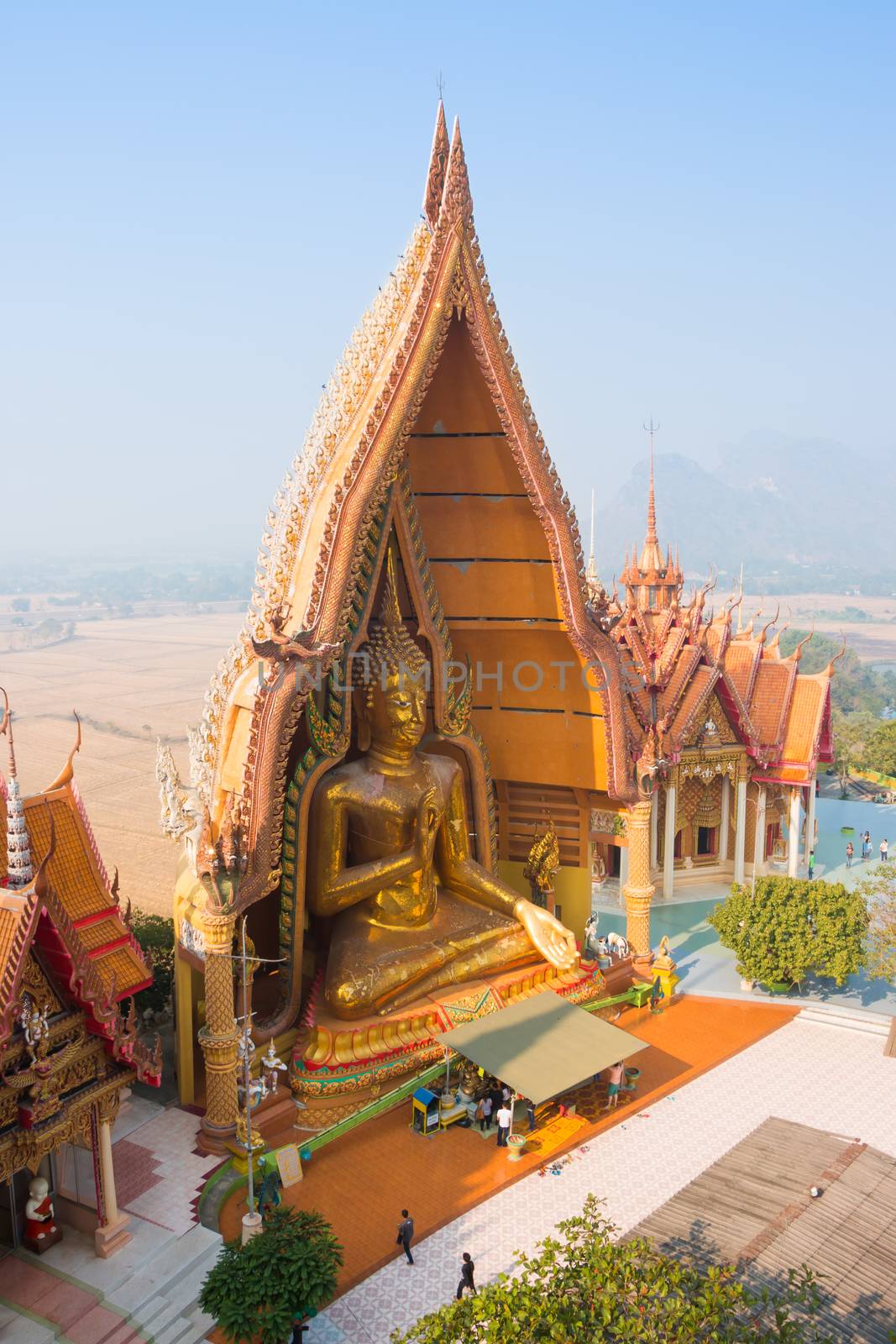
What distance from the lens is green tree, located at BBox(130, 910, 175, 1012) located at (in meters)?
15.5

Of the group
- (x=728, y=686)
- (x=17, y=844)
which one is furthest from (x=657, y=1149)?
(x=728, y=686)

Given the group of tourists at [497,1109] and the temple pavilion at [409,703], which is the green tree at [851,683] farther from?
the group of tourists at [497,1109]

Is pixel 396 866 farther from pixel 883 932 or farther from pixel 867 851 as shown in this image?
pixel 867 851

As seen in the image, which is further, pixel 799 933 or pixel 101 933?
pixel 799 933

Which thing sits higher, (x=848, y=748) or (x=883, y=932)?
(x=883, y=932)

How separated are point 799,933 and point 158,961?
10.1m

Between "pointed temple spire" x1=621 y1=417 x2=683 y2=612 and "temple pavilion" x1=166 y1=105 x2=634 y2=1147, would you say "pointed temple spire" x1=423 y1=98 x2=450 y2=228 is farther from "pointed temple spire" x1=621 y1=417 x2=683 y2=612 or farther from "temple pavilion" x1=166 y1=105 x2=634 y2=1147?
"pointed temple spire" x1=621 y1=417 x2=683 y2=612

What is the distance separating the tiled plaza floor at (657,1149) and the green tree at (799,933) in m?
0.93

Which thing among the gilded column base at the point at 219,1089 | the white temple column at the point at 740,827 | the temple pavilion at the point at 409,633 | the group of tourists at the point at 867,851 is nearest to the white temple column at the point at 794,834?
the white temple column at the point at 740,827

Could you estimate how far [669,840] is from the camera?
23.5m

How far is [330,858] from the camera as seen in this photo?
1452 cm

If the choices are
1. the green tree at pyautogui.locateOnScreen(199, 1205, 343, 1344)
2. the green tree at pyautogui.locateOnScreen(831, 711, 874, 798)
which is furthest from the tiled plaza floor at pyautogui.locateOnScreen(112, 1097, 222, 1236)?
the green tree at pyautogui.locateOnScreen(831, 711, 874, 798)

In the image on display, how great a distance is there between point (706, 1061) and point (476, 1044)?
4.03 m

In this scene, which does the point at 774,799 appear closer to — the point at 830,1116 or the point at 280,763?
the point at 830,1116
